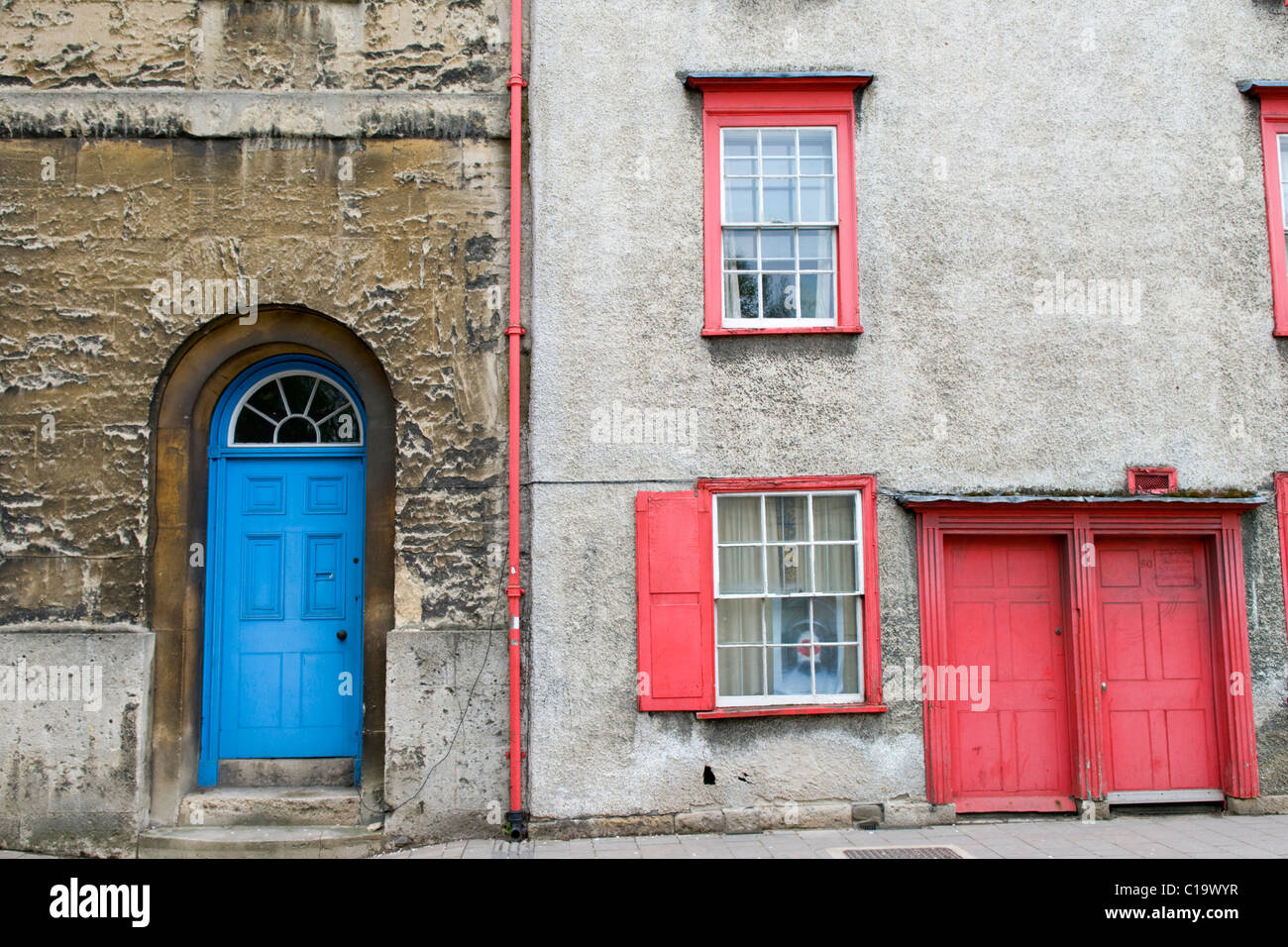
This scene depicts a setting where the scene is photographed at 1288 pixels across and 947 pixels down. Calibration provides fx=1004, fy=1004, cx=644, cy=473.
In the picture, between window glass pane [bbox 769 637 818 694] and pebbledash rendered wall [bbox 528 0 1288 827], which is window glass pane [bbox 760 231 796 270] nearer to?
pebbledash rendered wall [bbox 528 0 1288 827]

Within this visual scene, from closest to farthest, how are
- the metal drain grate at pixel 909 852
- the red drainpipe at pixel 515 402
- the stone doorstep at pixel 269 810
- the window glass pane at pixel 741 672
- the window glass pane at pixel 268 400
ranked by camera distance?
the metal drain grate at pixel 909 852 < the red drainpipe at pixel 515 402 < the stone doorstep at pixel 269 810 < the window glass pane at pixel 741 672 < the window glass pane at pixel 268 400

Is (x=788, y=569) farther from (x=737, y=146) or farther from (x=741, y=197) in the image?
(x=737, y=146)

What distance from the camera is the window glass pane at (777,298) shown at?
7820 mm

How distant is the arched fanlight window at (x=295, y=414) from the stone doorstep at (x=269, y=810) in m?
2.67

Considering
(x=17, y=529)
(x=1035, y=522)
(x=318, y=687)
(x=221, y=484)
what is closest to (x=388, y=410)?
(x=221, y=484)

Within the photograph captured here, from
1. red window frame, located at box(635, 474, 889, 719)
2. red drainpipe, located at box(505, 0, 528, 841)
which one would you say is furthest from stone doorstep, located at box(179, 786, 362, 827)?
red window frame, located at box(635, 474, 889, 719)

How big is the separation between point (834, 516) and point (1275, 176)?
4463 millimetres

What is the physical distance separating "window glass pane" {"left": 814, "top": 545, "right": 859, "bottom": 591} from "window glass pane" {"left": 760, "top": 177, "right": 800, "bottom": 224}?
8.49 feet

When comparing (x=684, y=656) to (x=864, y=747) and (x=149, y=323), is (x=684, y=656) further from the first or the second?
(x=149, y=323)

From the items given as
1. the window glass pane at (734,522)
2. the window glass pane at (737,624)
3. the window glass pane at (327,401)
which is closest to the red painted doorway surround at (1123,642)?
the window glass pane at (734,522)

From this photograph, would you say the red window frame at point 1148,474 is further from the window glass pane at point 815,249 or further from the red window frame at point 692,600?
the window glass pane at point 815,249

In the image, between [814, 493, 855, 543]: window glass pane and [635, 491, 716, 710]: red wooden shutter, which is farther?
[814, 493, 855, 543]: window glass pane

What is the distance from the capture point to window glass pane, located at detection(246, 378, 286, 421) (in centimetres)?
795

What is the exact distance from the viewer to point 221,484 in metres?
7.79
